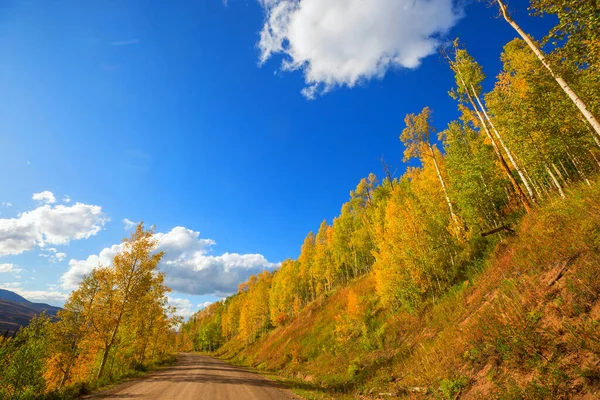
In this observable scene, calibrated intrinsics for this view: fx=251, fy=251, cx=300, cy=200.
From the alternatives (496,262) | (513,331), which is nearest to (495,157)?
(496,262)

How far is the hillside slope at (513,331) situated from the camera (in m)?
6.21

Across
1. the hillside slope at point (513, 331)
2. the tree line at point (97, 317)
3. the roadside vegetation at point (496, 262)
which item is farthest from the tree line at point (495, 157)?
the tree line at point (97, 317)

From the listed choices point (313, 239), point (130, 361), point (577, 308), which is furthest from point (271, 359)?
point (577, 308)

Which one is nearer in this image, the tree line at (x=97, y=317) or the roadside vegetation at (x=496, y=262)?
the roadside vegetation at (x=496, y=262)

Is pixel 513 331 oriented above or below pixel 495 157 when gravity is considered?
below

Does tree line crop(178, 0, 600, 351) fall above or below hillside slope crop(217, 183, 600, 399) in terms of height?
above

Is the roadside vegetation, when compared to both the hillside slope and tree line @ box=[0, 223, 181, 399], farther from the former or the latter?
tree line @ box=[0, 223, 181, 399]

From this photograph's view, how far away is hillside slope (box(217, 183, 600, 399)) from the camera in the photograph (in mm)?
6213

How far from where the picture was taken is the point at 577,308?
22.4 feet

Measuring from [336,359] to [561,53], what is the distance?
24387 mm

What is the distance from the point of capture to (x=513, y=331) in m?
8.02

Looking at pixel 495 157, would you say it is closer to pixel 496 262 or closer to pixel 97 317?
pixel 496 262

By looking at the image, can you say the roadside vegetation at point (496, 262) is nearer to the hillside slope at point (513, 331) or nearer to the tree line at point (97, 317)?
the hillside slope at point (513, 331)

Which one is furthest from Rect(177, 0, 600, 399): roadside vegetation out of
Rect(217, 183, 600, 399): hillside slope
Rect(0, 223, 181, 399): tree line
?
Rect(0, 223, 181, 399): tree line
